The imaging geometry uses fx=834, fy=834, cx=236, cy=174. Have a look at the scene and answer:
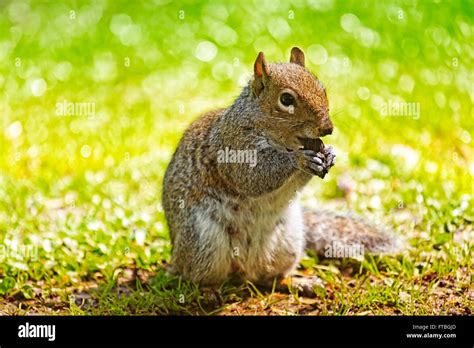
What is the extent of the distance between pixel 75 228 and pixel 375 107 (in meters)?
1.97

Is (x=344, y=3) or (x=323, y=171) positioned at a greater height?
(x=344, y=3)

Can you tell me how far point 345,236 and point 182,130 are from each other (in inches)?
57.1

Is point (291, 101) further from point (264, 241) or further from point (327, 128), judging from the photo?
point (264, 241)

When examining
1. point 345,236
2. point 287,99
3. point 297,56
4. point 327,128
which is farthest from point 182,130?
point 327,128

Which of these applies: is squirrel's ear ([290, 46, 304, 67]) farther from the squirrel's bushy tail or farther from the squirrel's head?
the squirrel's bushy tail

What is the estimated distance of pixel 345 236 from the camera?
409cm

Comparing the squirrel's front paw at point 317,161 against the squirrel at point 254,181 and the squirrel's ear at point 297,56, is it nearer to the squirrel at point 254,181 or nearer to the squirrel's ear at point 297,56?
the squirrel at point 254,181

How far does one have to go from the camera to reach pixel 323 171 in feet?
11.1

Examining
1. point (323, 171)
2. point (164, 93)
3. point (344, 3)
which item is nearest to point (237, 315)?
point (323, 171)

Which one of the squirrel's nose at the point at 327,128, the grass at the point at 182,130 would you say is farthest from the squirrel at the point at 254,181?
the grass at the point at 182,130

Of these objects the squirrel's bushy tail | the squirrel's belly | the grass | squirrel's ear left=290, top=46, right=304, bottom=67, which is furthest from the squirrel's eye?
the squirrel's bushy tail

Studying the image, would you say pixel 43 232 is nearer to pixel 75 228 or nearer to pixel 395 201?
pixel 75 228

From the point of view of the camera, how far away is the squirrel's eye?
3.41m
